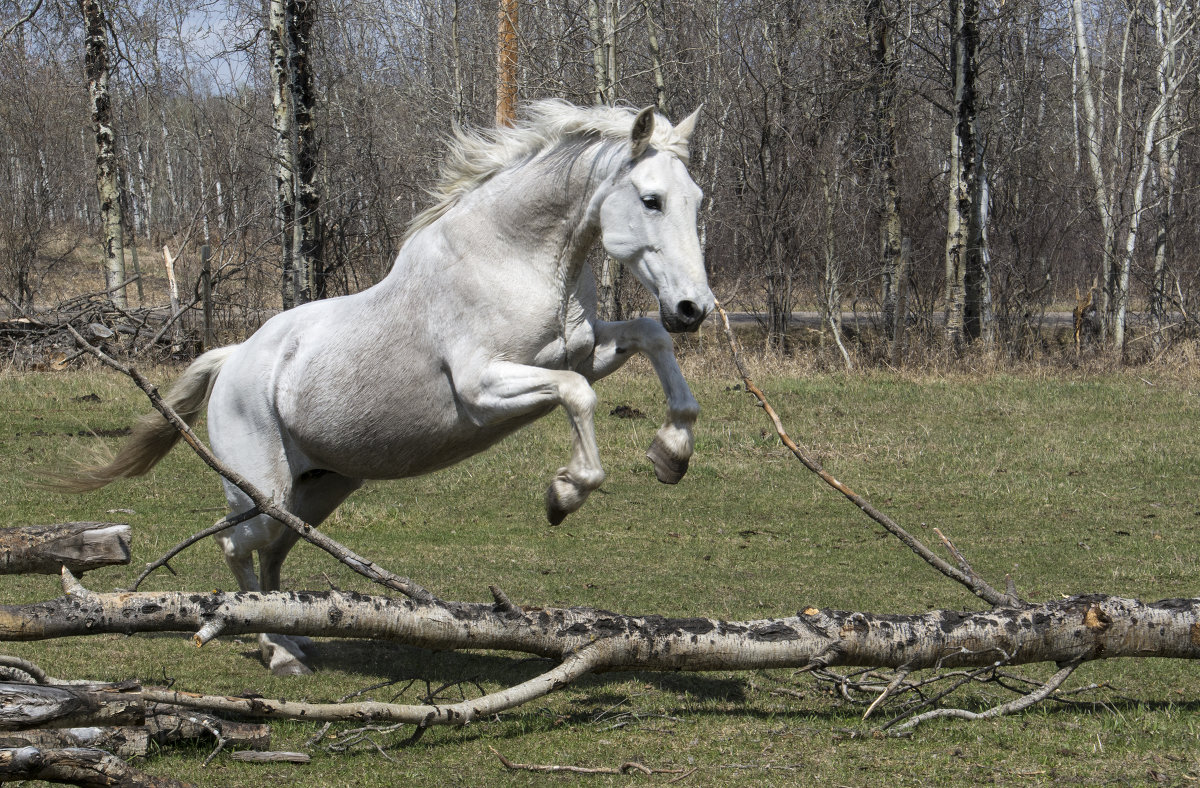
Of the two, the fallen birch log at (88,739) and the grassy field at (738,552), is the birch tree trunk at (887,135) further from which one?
the fallen birch log at (88,739)

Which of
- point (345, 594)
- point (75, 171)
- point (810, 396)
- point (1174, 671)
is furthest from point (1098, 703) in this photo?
point (75, 171)

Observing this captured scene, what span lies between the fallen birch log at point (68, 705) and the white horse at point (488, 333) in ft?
5.71

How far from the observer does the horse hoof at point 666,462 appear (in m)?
4.97

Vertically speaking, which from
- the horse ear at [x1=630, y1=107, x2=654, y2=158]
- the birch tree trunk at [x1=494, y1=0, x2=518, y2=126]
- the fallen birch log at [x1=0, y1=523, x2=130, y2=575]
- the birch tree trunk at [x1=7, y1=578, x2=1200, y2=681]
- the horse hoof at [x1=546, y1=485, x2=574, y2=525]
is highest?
the birch tree trunk at [x1=494, y1=0, x2=518, y2=126]

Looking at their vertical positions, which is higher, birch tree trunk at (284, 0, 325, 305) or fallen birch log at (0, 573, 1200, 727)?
birch tree trunk at (284, 0, 325, 305)

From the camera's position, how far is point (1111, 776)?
12.5ft

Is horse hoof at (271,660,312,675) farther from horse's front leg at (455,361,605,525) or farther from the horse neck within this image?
the horse neck

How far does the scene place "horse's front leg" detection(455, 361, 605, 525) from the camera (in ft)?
15.5

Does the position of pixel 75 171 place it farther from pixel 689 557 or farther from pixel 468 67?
pixel 689 557

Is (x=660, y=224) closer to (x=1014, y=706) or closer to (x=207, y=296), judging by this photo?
(x=1014, y=706)

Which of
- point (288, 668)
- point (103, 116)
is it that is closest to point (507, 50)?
point (103, 116)

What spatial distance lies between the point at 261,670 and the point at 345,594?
5.57 ft

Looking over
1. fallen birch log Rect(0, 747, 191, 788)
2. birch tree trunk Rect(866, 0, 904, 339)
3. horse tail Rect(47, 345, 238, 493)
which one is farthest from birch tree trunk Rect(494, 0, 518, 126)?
fallen birch log Rect(0, 747, 191, 788)

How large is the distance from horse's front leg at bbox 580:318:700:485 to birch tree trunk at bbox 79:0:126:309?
14.0 meters
